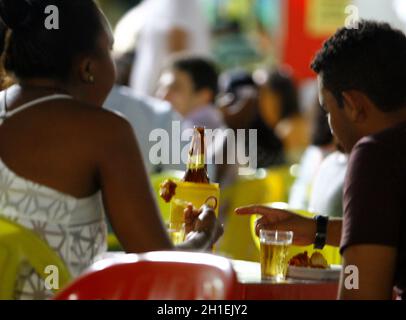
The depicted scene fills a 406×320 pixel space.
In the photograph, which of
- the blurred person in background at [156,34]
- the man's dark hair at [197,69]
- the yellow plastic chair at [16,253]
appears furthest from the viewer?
the blurred person in background at [156,34]

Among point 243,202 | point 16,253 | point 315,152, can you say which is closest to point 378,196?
point 16,253

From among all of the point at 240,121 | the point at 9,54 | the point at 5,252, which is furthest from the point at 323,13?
the point at 5,252

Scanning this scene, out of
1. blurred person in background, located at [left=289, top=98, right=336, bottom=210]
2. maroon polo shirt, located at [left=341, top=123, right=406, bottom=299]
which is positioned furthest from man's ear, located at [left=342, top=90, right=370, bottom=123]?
blurred person in background, located at [left=289, top=98, right=336, bottom=210]

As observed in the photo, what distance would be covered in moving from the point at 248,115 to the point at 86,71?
15.1 ft

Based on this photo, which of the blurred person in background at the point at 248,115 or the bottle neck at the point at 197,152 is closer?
the bottle neck at the point at 197,152

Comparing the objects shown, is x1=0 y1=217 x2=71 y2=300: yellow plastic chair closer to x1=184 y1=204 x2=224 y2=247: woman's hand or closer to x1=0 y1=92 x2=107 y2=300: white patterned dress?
x1=0 y1=92 x2=107 y2=300: white patterned dress

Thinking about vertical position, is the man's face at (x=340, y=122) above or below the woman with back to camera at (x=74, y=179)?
above

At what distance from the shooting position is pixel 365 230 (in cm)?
225

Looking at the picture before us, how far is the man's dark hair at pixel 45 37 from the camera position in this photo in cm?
286

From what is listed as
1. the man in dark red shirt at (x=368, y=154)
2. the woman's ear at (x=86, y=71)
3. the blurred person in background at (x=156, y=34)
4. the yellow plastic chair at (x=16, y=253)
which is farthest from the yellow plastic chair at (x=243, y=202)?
the yellow plastic chair at (x=16, y=253)

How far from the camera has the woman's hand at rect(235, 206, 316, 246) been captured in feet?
10.2

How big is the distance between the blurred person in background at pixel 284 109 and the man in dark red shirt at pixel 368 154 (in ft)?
19.2

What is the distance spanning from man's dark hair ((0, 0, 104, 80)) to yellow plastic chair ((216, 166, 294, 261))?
2.94 m

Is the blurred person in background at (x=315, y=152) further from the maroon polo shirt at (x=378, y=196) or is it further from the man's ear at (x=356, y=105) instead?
the maroon polo shirt at (x=378, y=196)
